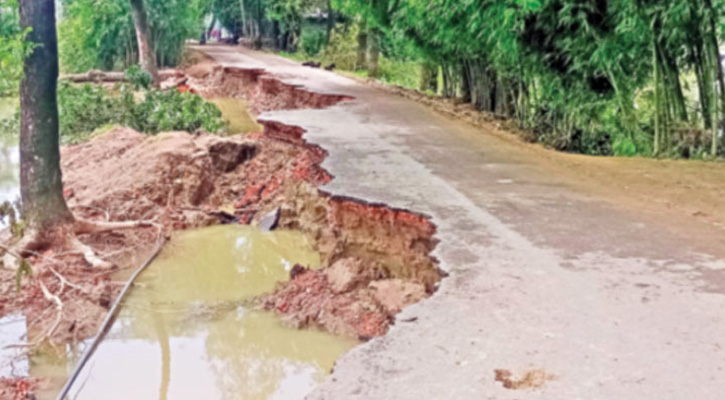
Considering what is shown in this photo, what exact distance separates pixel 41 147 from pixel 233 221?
2523 mm

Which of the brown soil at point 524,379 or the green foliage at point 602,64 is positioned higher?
the green foliage at point 602,64

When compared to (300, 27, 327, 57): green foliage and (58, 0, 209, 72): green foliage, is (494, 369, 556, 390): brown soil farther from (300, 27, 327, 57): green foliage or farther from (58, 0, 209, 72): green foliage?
(300, 27, 327, 57): green foliage

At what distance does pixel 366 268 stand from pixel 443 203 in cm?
75

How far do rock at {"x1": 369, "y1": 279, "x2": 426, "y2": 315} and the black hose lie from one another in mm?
1939

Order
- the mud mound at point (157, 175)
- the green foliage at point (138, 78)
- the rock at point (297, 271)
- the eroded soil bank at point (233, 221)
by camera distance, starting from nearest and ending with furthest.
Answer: the eroded soil bank at point (233, 221) → the rock at point (297, 271) → the mud mound at point (157, 175) → the green foliage at point (138, 78)

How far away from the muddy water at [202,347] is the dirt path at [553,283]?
118 cm

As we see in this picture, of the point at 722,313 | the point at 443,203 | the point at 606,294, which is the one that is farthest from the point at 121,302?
the point at 722,313

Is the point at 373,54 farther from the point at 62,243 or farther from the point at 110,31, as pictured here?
the point at 62,243

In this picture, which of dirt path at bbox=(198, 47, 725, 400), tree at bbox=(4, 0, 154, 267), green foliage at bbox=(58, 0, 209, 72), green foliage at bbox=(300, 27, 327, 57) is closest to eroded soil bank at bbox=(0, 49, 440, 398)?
tree at bbox=(4, 0, 154, 267)

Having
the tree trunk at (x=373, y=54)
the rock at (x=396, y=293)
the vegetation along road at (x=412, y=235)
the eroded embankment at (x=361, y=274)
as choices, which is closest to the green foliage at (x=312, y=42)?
the tree trunk at (x=373, y=54)

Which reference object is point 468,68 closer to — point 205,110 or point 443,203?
point 205,110

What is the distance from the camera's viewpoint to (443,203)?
205 inches

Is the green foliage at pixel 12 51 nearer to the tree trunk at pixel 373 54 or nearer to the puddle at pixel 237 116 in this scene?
the puddle at pixel 237 116

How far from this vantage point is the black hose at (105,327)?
4164 millimetres
